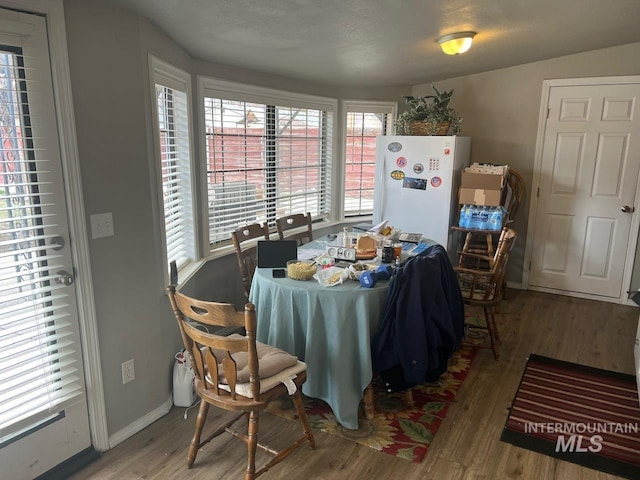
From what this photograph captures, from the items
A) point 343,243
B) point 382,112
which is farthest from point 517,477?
point 382,112

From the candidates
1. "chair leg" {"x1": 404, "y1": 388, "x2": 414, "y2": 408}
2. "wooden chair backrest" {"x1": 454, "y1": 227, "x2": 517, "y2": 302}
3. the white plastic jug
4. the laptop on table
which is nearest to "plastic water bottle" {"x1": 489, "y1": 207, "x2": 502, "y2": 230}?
"wooden chair backrest" {"x1": 454, "y1": 227, "x2": 517, "y2": 302}

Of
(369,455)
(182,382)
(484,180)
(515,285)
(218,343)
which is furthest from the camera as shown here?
(515,285)

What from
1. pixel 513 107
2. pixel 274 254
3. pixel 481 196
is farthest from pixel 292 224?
pixel 513 107

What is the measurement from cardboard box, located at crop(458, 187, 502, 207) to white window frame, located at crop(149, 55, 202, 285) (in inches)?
94.4

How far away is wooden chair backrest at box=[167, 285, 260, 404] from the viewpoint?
1786 millimetres

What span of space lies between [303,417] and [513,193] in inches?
130

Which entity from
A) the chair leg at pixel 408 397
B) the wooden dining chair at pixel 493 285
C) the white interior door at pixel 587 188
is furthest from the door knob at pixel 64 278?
the white interior door at pixel 587 188

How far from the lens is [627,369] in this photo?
3.14m

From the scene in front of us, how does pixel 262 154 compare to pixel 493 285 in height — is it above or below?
above

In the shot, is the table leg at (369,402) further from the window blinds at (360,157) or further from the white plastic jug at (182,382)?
the window blinds at (360,157)

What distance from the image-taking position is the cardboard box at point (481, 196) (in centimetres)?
407

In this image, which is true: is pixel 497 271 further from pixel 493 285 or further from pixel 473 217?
pixel 473 217

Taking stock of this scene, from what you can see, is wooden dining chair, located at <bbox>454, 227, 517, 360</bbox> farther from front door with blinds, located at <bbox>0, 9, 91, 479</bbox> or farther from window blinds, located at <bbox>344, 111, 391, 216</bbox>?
front door with blinds, located at <bbox>0, 9, 91, 479</bbox>

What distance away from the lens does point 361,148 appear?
Answer: 4984 mm
